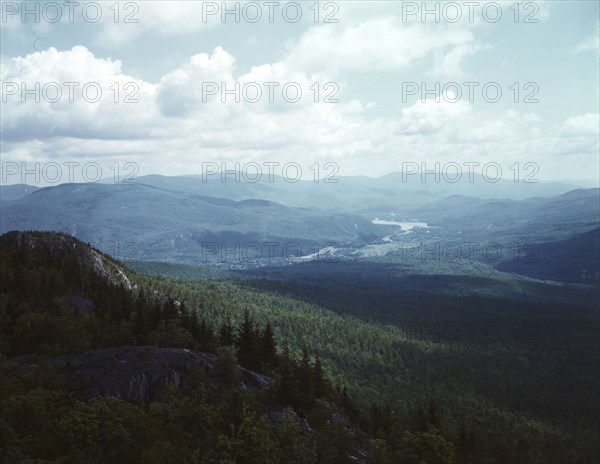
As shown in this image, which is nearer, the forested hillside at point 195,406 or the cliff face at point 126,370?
the forested hillside at point 195,406

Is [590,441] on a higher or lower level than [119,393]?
lower

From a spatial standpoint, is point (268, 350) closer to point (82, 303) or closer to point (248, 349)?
point (248, 349)

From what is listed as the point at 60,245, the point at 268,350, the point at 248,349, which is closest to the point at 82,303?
the point at 248,349

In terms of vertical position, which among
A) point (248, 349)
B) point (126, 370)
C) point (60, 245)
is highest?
point (60, 245)

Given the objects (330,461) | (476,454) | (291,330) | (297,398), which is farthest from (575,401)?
(330,461)

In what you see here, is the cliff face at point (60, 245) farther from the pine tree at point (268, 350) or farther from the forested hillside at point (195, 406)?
the pine tree at point (268, 350)

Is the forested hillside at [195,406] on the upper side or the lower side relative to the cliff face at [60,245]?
lower

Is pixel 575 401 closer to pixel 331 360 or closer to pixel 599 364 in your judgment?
pixel 599 364

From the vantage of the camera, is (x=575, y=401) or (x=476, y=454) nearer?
(x=476, y=454)

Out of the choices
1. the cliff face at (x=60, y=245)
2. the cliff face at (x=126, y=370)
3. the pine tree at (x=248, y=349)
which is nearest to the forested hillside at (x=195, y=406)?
the pine tree at (x=248, y=349)
